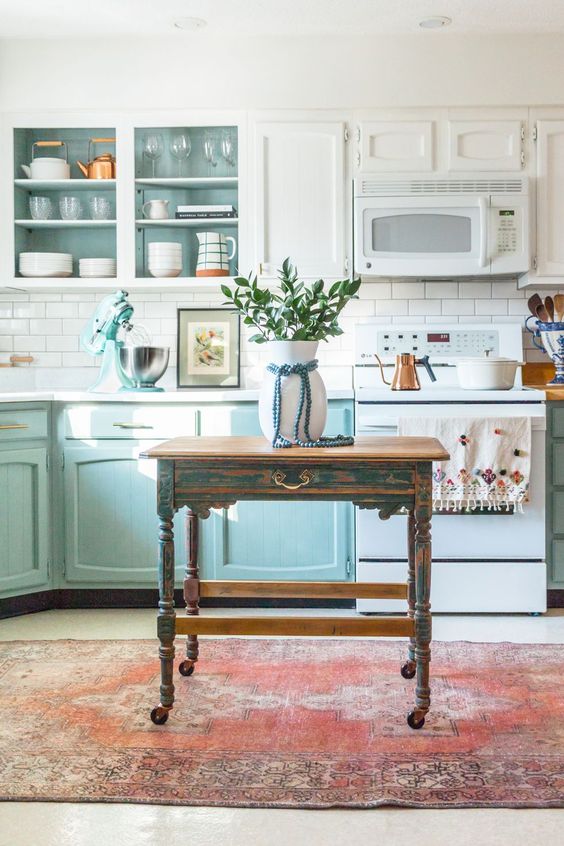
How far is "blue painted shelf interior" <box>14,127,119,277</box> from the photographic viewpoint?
14.2 feet

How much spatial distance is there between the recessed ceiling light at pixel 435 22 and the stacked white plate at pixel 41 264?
6.50 feet

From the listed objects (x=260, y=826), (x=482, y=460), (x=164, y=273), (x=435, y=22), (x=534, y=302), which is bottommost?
(x=260, y=826)

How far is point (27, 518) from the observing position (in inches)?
149

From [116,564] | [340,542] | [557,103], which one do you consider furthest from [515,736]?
[557,103]

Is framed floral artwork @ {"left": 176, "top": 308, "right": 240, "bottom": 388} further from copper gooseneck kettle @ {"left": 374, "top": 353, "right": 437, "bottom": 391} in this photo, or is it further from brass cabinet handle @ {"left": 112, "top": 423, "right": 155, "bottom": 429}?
copper gooseneck kettle @ {"left": 374, "top": 353, "right": 437, "bottom": 391}

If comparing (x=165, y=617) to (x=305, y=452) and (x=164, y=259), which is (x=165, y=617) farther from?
(x=164, y=259)

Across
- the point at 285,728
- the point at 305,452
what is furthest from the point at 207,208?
the point at 285,728

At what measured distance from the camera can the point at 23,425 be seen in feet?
12.4

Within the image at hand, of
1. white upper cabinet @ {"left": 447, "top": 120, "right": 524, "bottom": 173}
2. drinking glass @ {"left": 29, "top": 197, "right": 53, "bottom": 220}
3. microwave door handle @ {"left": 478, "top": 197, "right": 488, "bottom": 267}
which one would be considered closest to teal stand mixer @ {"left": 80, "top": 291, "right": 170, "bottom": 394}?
drinking glass @ {"left": 29, "top": 197, "right": 53, "bottom": 220}

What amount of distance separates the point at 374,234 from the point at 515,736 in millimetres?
2476

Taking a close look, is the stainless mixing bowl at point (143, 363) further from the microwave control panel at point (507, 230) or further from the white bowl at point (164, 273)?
the microwave control panel at point (507, 230)

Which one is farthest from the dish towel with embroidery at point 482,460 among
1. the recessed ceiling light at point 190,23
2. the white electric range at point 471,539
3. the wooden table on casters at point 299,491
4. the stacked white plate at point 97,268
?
the recessed ceiling light at point 190,23

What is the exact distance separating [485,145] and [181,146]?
144 cm

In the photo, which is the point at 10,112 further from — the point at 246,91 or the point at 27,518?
the point at 27,518
